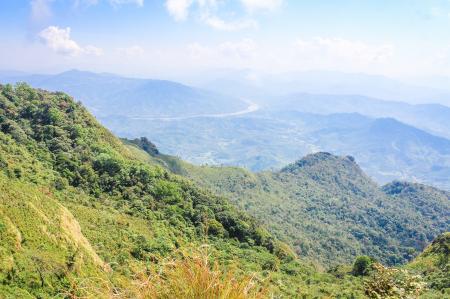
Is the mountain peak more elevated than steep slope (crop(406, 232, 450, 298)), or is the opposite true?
steep slope (crop(406, 232, 450, 298))

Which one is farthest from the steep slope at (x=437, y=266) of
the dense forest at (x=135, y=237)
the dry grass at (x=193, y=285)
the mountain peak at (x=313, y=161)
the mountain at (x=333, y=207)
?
the mountain peak at (x=313, y=161)

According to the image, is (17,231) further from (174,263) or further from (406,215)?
(406,215)

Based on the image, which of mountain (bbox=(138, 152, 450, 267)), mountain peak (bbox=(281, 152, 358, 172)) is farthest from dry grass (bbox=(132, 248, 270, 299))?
mountain peak (bbox=(281, 152, 358, 172))

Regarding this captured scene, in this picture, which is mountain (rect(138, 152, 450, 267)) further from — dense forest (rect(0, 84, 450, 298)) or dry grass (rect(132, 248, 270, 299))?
dry grass (rect(132, 248, 270, 299))

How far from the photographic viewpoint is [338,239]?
98688 mm

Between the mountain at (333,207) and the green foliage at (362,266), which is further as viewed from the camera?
the mountain at (333,207)

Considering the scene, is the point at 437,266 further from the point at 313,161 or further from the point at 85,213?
the point at 313,161

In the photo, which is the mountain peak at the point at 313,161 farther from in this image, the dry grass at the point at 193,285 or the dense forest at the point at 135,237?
the dry grass at the point at 193,285

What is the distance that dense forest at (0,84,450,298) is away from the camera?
582 cm

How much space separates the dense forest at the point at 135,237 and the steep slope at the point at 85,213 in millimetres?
113

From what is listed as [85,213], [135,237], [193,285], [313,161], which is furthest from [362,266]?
[313,161]

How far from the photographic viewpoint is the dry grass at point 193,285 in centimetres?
512

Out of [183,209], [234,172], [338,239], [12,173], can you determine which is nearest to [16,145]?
[12,173]

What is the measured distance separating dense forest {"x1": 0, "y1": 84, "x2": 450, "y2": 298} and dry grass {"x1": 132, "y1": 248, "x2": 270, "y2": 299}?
0.01 meters
